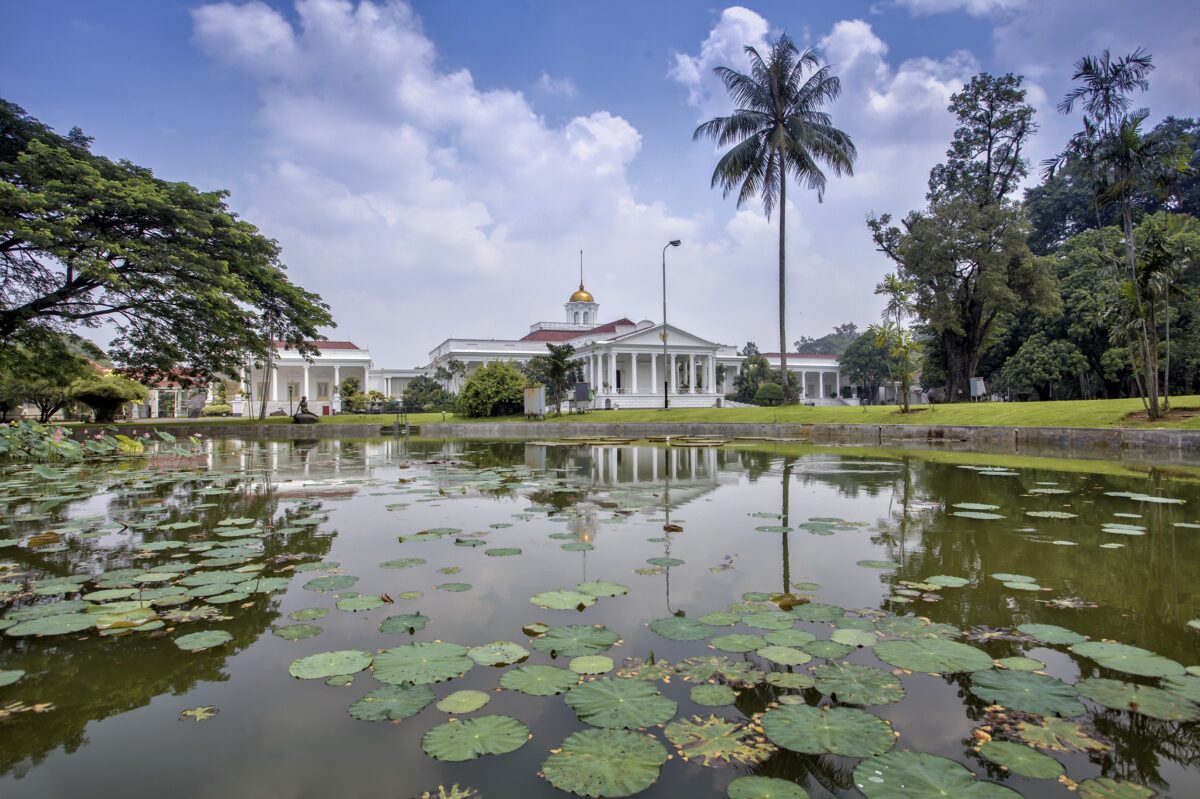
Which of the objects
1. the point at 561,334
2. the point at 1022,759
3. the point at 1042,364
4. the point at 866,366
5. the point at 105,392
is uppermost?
the point at 561,334

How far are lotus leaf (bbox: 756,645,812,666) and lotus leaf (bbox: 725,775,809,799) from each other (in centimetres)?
81

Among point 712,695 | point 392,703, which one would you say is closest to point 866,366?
point 712,695

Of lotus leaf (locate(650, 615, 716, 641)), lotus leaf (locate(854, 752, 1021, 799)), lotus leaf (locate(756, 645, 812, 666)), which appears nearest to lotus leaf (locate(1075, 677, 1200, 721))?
lotus leaf (locate(854, 752, 1021, 799))

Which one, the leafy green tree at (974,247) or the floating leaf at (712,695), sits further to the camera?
the leafy green tree at (974,247)

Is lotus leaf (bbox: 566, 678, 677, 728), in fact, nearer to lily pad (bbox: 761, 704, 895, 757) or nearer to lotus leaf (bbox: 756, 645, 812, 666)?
lily pad (bbox: 761, 704, 895, 757)

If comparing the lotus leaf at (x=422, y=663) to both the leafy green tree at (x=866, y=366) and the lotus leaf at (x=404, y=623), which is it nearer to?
the lotus leaf at (x=404, y=623)

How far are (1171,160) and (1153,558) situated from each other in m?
15.2

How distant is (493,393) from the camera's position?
30.2 meters

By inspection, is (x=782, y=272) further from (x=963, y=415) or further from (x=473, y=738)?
(x=473, y=738)

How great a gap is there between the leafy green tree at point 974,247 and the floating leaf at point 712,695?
92.4 feet

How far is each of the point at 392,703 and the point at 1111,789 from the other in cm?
220

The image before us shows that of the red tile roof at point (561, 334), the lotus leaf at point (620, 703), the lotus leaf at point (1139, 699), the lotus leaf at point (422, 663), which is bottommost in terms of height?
the lotus leaf at point (1139, 699)

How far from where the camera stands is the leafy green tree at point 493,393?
3027 centimetres

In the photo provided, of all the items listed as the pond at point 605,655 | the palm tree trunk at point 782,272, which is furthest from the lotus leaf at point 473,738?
the palm tree trunk at point 782,272
